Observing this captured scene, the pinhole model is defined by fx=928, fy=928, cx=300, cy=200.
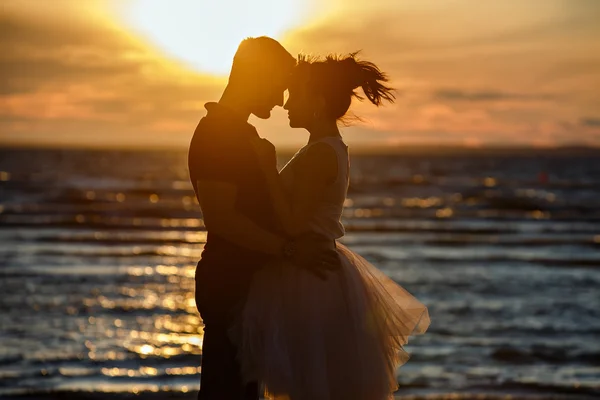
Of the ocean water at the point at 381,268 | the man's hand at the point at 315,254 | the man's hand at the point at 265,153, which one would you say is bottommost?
the ocean water at the point at 381,268

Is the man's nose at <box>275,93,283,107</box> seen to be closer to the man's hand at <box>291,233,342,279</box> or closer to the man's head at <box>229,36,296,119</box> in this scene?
A: the man's head at <box>229,36,296,119</box>


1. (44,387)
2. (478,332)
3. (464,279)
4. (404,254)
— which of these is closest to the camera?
(44,387)

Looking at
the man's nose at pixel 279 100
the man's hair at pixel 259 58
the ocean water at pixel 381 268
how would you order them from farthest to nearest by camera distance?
1. the ocean water at pixel 381 268
2. the man's nose at pixel 279 100
3. the man's hair at pixel 259 58

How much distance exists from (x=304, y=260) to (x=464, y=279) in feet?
44.6

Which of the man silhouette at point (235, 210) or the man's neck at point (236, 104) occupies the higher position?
the man's neck at point (236, 104)

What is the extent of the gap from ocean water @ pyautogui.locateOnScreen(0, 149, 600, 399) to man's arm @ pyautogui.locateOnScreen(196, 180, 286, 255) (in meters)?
5.16

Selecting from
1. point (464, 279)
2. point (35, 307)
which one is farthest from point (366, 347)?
point (464, 279)

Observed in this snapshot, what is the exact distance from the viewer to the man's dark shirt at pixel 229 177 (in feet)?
14.7

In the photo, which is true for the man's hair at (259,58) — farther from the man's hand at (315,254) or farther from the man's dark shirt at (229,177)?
the man's hand at (315,254)

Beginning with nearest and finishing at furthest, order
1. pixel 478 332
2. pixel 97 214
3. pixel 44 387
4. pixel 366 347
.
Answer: pixel 366 347 → pixel 44 387 → pixel 478 332 → pixel 97 214

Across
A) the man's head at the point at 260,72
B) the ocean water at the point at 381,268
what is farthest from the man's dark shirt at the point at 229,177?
the ocean water at the point at 381,268

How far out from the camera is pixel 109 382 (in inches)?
385

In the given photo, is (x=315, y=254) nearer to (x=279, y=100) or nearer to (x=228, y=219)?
(x=228, y=219)

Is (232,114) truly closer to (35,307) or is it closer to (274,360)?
(274,360)
